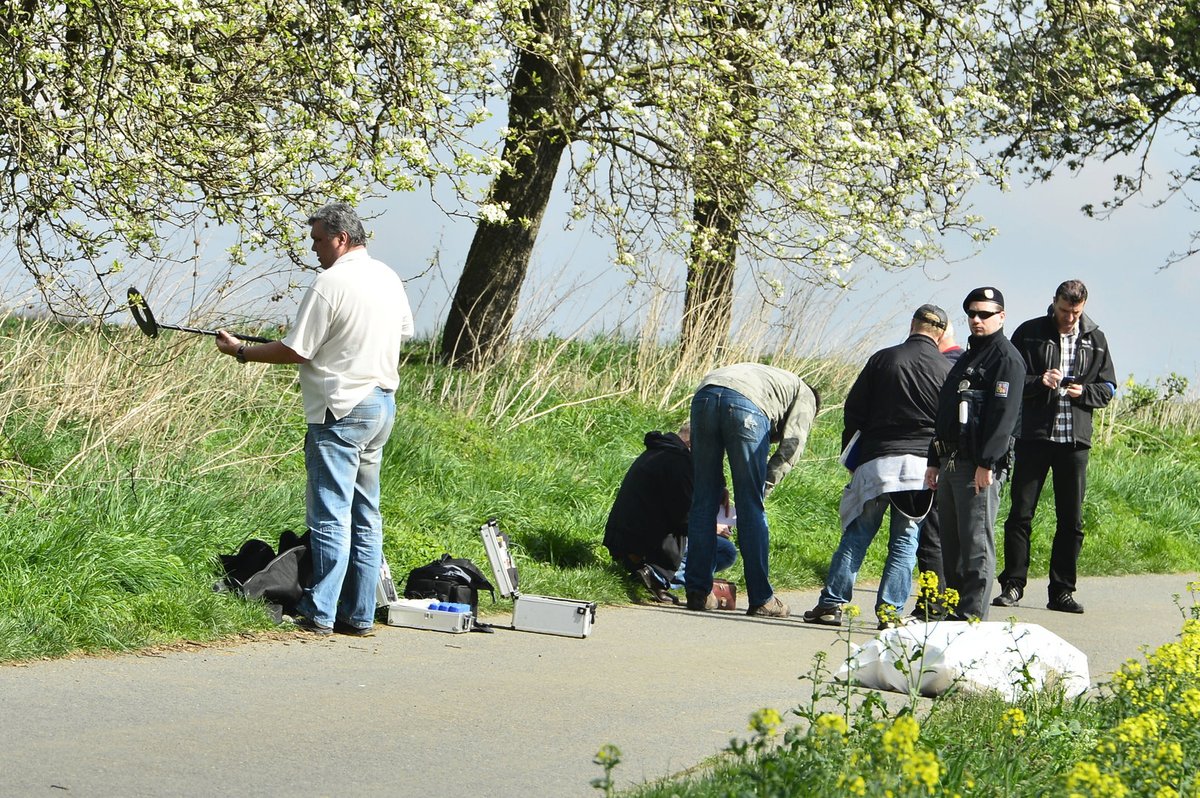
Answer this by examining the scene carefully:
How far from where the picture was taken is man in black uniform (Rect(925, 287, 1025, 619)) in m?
8.40

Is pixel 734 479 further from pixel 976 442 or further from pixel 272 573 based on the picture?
pixel 272 573

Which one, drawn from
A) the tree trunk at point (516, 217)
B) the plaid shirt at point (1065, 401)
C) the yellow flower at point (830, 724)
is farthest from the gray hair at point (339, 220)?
the tree trunk at point (516, 217)

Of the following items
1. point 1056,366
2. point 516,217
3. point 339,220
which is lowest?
point 339,220

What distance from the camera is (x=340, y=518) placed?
294 inches

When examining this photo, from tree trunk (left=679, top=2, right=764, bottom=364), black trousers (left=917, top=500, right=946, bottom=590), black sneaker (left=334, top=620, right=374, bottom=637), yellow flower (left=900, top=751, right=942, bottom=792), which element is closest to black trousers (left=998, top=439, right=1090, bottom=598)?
black trousers (left=917, top=500, right=946, bottom=590)

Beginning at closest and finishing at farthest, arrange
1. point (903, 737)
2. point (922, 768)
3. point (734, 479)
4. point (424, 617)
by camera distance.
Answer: point (922, 768), point (903, 737), point (424, 617), point (734, 479)

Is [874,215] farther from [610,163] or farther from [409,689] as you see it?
[409,689]

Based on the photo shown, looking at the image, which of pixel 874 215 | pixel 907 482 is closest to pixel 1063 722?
pixel 907 482

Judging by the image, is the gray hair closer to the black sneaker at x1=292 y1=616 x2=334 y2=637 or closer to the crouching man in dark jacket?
the black sneaker at x1=292 y1=616 x2=334 y2=637

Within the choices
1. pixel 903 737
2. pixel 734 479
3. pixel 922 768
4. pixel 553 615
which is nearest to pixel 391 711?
pixel 553 615

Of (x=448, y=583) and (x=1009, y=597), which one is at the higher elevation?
(x=1009, y=597)

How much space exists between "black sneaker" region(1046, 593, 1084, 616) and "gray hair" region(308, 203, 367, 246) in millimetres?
5905

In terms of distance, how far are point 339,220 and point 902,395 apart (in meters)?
3.59

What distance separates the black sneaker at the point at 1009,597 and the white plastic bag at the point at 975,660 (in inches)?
161
